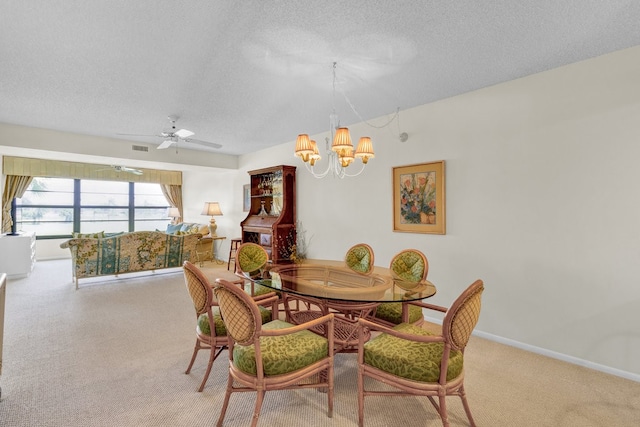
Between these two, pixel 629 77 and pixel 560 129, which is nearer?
pixel 629 77

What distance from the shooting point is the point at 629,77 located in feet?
8.03

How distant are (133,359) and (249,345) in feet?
5.44

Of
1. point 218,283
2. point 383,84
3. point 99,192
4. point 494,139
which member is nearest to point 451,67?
point 383,84

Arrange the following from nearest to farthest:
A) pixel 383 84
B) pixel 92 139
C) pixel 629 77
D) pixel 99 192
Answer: pixel 629 77 → pixel 383 84 → pixel 92 139 → pixel 99 192

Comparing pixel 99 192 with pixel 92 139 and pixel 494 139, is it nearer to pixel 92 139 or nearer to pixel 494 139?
pixel 92 139

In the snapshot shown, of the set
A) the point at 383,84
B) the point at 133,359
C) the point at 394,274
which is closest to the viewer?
the point at 133,359

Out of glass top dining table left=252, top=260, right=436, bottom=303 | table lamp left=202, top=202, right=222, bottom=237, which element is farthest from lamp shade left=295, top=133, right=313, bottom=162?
table lamp left=202, top=202, right=222, bottom=237

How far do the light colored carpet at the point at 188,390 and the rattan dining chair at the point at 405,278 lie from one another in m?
0.48

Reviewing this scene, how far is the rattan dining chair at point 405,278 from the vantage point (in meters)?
2.64

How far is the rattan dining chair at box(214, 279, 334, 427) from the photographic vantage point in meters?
1.65

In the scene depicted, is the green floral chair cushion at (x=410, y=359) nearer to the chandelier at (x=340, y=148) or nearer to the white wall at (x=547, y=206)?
the chandelier at (x=340, y=148)

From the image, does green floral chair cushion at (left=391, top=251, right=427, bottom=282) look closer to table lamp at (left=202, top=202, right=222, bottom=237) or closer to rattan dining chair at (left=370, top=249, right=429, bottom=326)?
rattan dining chair at (left=370, top=249, right=429, bottom=326)

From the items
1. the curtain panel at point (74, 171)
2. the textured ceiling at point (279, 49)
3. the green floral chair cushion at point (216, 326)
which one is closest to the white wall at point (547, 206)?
the textured ceiling at point (279, 49)

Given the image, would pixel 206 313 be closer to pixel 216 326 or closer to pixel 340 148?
pixel 216 326
